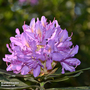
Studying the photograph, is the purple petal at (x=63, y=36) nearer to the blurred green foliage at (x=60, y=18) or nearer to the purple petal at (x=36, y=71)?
the purple petal at (x=36, y=71)

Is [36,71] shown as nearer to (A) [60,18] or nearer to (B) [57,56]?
(B) [57,56]

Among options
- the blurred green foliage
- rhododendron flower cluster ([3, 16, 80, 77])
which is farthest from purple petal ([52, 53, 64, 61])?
the blurred green foliage

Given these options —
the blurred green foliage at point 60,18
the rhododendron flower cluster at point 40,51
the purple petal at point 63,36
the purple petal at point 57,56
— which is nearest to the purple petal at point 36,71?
the rhododendron flower cluster at point 40,51

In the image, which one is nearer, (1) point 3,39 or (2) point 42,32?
(2) point 42,32

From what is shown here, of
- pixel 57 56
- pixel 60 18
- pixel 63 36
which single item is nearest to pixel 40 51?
pixel 57 56

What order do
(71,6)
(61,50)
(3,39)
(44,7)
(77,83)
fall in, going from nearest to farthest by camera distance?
(61,50)
(77,83)
(3,39)
(71,6)
(44,7)

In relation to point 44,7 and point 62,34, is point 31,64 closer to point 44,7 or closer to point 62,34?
point 62,34

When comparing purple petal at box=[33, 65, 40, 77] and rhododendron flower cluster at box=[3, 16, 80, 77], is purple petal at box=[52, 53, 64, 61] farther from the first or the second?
purple petal at box=[33, 65, 40, 77]

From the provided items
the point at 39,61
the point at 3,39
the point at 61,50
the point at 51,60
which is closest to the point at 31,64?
the point at 39,61

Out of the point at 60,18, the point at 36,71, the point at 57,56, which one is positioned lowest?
the point at 36,71
